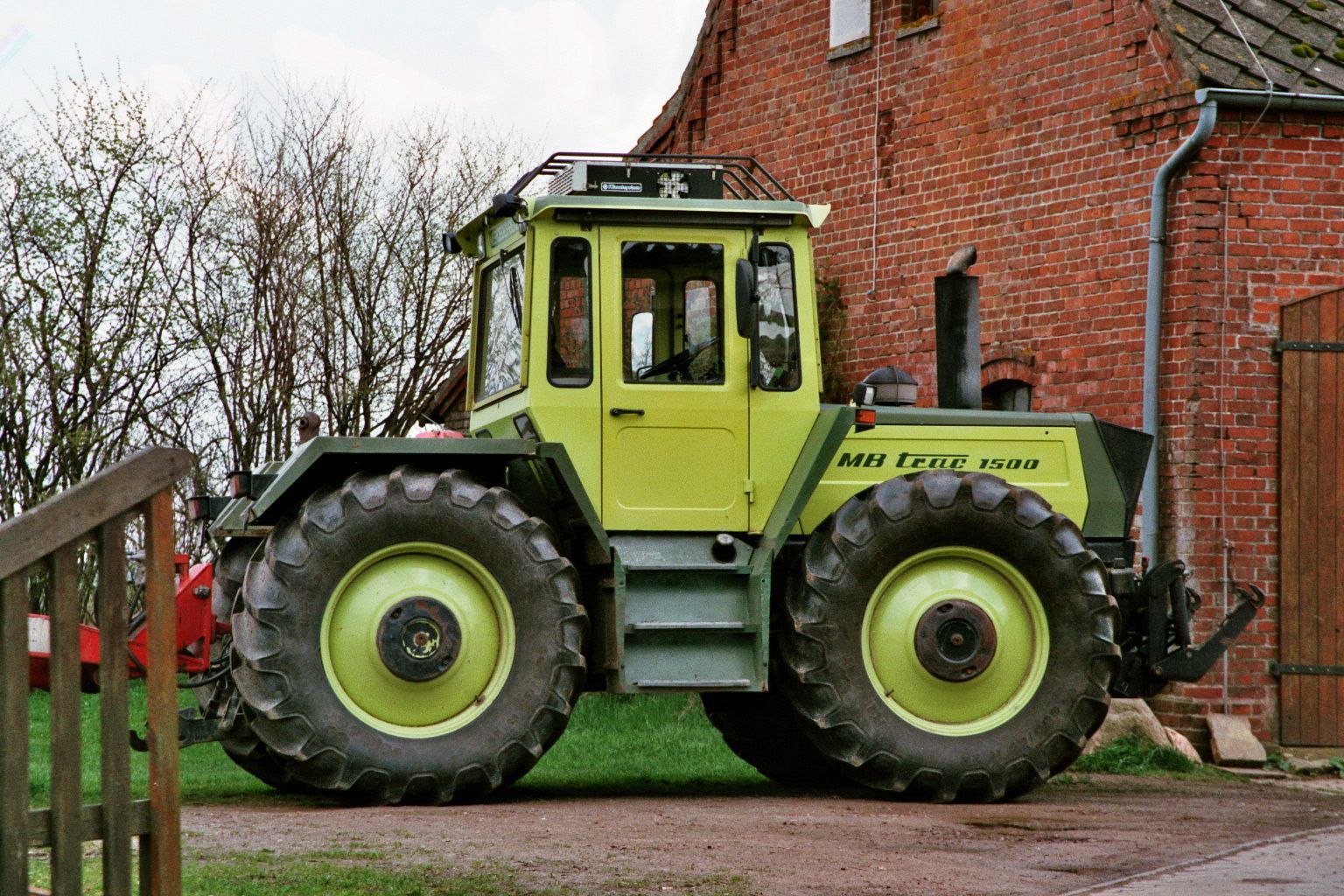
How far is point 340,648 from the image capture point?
25.1 ft

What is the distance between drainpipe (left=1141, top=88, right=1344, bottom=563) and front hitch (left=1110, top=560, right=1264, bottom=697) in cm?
245

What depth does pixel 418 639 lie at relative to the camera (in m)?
7.67

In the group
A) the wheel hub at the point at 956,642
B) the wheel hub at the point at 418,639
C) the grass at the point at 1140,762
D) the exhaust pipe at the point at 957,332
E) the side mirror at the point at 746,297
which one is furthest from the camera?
the grass at the point at 1140,762

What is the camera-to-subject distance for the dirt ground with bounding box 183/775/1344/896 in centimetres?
582

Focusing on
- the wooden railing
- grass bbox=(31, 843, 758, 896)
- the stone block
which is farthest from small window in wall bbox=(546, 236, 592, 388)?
the stone block

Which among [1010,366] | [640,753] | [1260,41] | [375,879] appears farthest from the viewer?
[1010,366]

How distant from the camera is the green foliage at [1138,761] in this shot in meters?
10.4

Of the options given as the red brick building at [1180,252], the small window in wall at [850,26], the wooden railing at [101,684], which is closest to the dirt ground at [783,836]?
the wooden railing at [101,684]

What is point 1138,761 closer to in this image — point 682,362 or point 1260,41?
point 682,362

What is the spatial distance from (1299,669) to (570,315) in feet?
18.6

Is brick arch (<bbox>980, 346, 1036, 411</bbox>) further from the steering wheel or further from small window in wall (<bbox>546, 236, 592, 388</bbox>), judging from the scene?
small window in wall (<bbox>546, 236, 592, 388</bbox>)

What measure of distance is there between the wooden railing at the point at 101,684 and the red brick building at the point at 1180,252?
27.6ft

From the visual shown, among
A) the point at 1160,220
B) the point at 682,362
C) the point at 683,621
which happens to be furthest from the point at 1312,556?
the point at 683,621

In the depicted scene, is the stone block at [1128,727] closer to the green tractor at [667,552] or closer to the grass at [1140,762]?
the grass at [1140,762]
